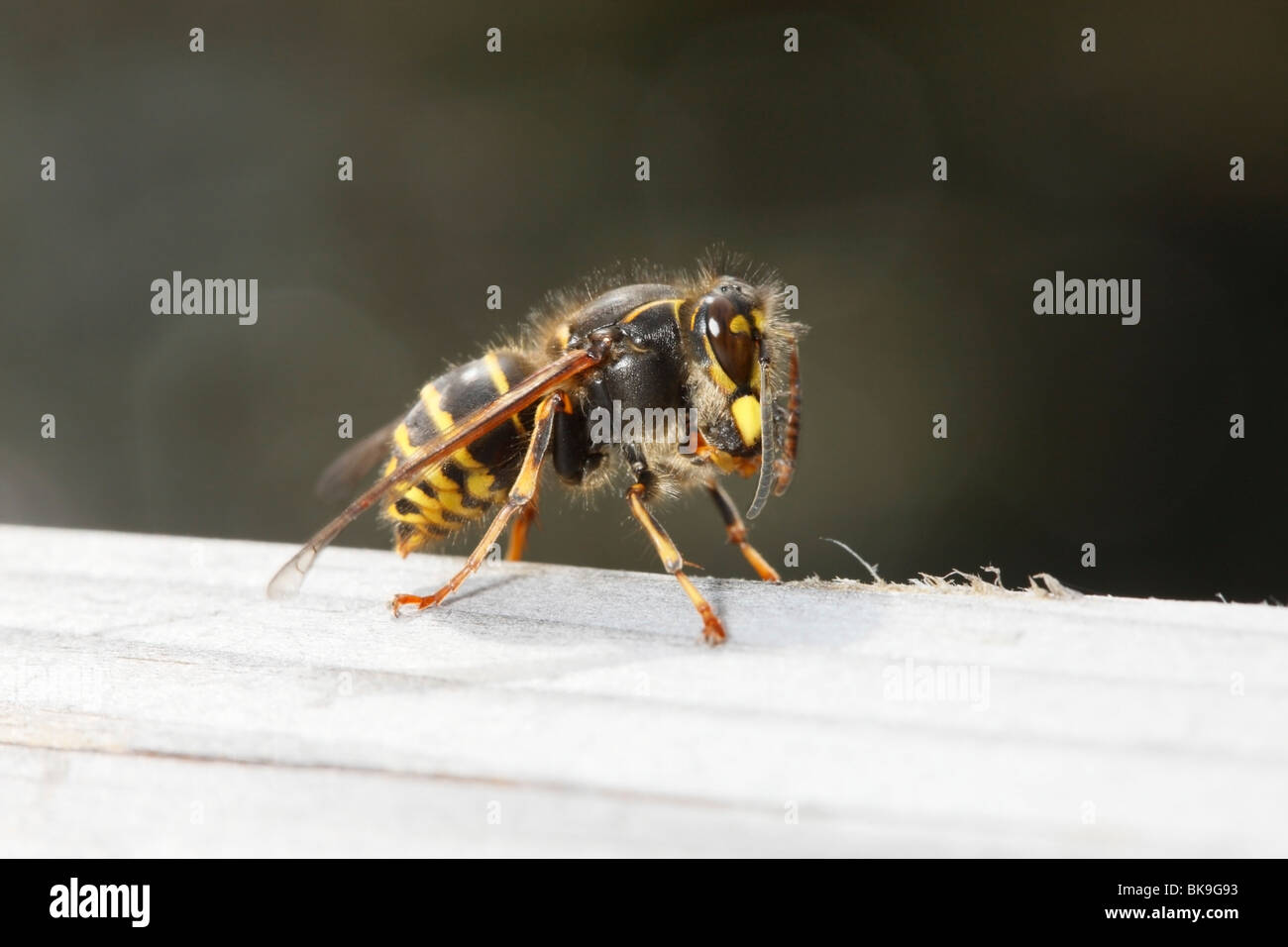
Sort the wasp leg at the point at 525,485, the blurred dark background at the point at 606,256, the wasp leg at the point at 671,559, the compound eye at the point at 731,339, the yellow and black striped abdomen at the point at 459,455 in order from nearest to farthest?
the wasp leg at the point at 671,559, the wasp leg at the point at 525,485, the compound eye at the point at 731,339, the yellow and black striped abdomen at the point at 459,455, the blurred dark background at the point at 606,256

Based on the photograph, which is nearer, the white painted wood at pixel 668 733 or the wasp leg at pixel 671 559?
the white painted wood at pixel 668 733

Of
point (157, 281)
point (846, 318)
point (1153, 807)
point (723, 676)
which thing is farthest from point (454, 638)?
point (157, 281)

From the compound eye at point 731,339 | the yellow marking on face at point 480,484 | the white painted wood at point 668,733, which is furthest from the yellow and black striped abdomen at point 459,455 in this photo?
the white painted wood at point 668,733

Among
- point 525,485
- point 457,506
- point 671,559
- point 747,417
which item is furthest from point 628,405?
point 671,559

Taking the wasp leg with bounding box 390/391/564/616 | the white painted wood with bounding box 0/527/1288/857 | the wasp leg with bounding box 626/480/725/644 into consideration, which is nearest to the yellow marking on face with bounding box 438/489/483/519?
the wasp leg with bounding box 390/391/564/616

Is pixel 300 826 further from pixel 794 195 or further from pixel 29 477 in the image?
pixel 29 477

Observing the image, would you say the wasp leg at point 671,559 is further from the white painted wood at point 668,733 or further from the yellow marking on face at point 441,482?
the yellow marking on face at point 441,482
